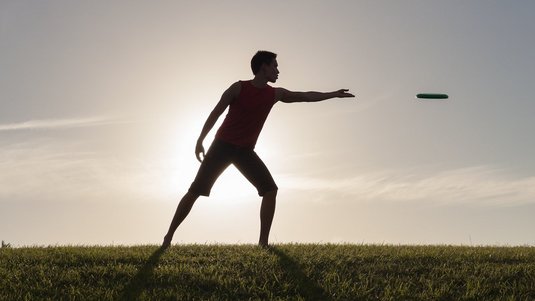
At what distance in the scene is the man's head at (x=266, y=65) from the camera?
35.5ft

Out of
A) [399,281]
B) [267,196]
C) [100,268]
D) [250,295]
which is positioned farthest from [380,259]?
[100,268]

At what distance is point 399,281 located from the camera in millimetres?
9234

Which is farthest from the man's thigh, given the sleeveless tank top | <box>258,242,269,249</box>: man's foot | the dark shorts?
<box>258,242,269,249</box>: man's foot

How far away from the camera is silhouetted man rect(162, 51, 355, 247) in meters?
10.6

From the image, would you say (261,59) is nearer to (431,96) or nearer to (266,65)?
(266,65)

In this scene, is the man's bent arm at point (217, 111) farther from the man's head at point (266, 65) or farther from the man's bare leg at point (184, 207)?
the man's bare leg at point (184, 207)

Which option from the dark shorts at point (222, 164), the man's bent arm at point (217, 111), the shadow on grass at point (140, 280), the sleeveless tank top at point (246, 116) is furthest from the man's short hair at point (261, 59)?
the shadow on grass at point (140, 280)

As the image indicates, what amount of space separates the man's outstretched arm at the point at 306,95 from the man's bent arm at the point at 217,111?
70cm

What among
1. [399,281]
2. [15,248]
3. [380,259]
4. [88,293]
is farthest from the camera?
[15,248]

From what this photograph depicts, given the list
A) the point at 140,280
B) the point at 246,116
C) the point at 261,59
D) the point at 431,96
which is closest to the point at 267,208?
the point at 246,116

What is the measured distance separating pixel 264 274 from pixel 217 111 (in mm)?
2709

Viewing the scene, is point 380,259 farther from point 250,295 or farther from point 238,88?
point 238,88

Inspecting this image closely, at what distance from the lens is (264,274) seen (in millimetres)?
9242

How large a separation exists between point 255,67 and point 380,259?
3.44 metres
